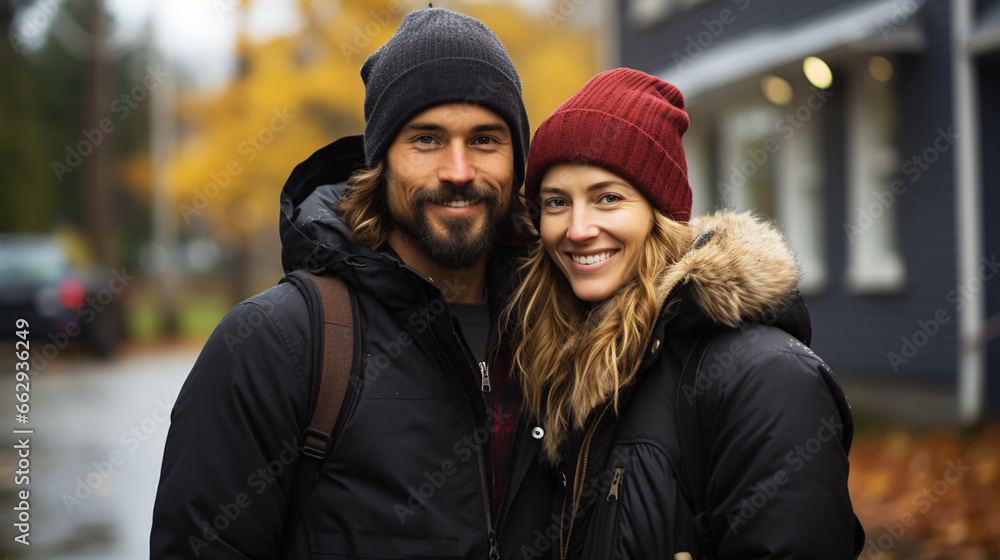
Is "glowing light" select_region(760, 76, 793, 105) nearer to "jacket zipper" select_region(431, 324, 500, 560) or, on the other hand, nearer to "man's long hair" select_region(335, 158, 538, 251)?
"man's long hair" select_region(335, 158, 538, 251)

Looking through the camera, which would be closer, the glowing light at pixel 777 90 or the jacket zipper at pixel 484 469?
the jacket zipper at pixel 484 469

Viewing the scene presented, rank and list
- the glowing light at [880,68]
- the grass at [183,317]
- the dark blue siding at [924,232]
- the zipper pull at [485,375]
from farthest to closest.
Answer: the grass at [183,317] < the glowing light at [880,68] < the dark blue siding at [924,232] < the zipper pull at [485,375]

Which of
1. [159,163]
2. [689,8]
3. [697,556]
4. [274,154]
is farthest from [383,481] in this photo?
[159,163]

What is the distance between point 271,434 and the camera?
8.31 ft

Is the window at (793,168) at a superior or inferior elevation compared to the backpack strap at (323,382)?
superior

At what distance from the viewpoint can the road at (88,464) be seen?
6777 millimetres

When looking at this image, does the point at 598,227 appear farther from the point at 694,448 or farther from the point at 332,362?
the point at 332,362

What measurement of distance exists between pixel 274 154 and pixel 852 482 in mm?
18602

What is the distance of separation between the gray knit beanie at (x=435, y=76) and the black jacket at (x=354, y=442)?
0.47 meters

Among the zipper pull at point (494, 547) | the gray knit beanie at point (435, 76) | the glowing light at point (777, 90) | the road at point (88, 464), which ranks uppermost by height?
the glowing light at point (777, 90)

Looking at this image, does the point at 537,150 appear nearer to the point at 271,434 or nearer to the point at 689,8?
the point at 271,434

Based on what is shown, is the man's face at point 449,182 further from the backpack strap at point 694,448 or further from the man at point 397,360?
the backpack strap at point 694,448

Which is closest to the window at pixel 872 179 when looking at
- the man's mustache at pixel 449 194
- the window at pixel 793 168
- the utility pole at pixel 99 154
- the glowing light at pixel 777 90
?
the window at pixel 793 168

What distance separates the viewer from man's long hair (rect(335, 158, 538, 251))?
9.89 ft
